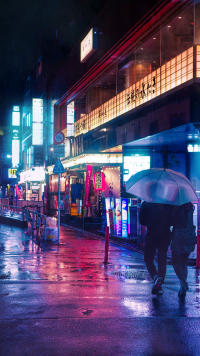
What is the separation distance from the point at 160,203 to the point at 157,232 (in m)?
0.54

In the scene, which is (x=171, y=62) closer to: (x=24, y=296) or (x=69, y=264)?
(x=69, y=264)

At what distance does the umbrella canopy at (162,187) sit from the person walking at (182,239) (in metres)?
0.24

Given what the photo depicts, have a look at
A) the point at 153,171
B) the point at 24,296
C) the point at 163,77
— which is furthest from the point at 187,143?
the point at 24,296

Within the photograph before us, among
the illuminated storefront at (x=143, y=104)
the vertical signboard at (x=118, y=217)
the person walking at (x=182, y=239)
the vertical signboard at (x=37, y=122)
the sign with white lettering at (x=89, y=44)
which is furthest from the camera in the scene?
the vertical signboard at (x=37, y=122)

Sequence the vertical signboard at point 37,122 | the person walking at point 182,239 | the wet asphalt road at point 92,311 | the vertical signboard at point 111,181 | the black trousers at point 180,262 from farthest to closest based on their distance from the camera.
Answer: the vertical signboard at point 37,122 < the vertical signboard at point 111,181 < the black trousers at point 180,262 < the person walking at point 182,239 < the wet asphalt road at point 92,311

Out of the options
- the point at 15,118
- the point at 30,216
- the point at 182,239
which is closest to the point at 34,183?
the point at 15,118

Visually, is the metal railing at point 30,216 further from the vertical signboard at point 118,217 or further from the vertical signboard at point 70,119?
the vertical signboard at point 70,119

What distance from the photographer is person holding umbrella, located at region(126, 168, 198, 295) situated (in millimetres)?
7770

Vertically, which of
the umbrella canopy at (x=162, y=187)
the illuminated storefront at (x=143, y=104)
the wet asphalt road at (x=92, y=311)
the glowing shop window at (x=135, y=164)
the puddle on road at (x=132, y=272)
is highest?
Result: the illuminated storefront at (x=143, y=104)

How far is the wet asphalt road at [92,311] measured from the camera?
5.31 meters

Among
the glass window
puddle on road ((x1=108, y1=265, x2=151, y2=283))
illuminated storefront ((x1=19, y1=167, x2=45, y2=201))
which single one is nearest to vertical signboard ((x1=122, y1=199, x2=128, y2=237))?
puddle on road ((x1=108, y1=265, x2=151, y2=283))

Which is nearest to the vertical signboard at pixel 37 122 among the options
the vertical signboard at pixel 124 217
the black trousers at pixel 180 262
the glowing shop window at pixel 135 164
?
the glowing shop window at pixel 135 164

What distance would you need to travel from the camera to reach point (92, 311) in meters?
6.95

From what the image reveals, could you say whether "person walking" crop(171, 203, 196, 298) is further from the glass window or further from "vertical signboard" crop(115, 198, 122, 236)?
the glass window
